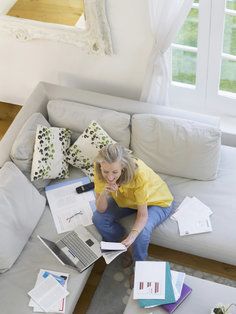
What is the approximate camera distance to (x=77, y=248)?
3.25 meters

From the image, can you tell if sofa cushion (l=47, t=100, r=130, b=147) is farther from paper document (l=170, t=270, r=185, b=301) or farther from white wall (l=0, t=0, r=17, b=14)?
paper document (l=170, t=270, r=185, b=301)

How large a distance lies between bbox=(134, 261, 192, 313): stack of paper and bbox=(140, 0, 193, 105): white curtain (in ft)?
4.19

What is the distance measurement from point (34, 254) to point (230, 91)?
5.93ft

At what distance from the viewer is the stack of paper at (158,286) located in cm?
284

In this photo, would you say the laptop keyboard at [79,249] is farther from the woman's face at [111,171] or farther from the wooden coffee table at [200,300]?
the woman's face at [111,171]

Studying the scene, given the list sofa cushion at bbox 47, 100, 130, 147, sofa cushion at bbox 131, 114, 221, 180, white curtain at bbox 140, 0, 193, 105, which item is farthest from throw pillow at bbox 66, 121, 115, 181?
white curtain at bbox 140, 0, 193, 105

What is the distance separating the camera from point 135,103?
12.0 feet

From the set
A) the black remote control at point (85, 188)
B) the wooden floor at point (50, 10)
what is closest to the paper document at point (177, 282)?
the black remote control at point (85, 188)

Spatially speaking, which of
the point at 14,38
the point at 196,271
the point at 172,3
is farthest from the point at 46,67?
the point at 196,271

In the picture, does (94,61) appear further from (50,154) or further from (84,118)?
(50,154)

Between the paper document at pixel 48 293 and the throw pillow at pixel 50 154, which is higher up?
the throw pillow at pixel 50 154

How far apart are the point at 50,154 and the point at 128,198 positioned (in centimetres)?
66

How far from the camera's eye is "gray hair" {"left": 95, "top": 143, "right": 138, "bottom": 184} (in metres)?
2.86

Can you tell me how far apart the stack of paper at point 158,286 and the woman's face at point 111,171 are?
0.50m
